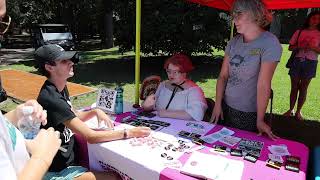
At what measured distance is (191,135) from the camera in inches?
101

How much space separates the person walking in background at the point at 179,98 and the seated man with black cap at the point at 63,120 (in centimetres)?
59

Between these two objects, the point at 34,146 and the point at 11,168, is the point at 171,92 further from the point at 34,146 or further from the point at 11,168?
the point at 11,168

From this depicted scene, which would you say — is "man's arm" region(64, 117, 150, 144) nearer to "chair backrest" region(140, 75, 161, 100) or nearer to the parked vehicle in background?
"chair backrest" region(140, 75, 161, 100)

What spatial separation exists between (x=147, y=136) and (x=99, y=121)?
54cm

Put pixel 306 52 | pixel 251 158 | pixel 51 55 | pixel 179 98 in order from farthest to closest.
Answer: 1. pixel 306 52
2. pixel 179 98
3. pixel 51 55
4. pixel 251 158

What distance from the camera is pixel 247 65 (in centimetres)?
273

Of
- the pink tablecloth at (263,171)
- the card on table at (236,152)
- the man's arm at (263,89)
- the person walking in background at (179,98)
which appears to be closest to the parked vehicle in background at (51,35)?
the person walking in background at (179,98)

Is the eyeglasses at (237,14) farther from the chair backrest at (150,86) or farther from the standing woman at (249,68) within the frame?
the chair backrest at (150,86)

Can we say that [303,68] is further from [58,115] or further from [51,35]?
[51,35]

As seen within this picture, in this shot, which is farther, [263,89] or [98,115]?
[98,115]

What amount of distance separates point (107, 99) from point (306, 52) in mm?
3760

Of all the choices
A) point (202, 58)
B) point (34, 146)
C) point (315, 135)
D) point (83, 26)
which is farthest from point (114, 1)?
point (83, 26)

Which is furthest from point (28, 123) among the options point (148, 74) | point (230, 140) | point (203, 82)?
point (148, 74)

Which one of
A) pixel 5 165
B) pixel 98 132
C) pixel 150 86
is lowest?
pixel 98 132
